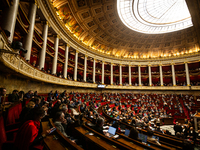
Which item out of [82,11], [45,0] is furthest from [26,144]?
[82,11]

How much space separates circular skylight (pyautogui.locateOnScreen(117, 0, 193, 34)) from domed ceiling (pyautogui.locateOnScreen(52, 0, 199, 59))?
0.16 m

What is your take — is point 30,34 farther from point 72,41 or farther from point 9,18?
point 72,41

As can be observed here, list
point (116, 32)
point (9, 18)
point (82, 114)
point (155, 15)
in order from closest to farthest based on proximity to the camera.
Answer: point (82, 114), point (9, 18), point (155, 15), point (116, 32)

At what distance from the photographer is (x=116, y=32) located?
72.4 feet

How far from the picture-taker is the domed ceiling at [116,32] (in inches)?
608

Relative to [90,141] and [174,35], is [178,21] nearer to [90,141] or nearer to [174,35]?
[174,35]

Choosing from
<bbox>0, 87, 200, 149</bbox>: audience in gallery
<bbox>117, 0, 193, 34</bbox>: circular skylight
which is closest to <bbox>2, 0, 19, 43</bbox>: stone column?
<bbox>0, 87, 200, 149</bbox>: audience in gallery

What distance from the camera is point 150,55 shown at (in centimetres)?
2831

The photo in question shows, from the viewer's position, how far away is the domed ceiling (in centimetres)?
1545

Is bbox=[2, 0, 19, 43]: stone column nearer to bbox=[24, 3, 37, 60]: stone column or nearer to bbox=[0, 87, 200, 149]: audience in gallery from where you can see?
bbox=[24, 3, 37, 60]: stone column

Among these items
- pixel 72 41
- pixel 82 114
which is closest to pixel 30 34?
pixel 82 114

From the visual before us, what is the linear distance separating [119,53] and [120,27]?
7.79 meters

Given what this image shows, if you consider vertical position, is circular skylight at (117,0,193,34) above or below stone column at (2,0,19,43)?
above

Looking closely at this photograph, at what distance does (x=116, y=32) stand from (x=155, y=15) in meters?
8.69
